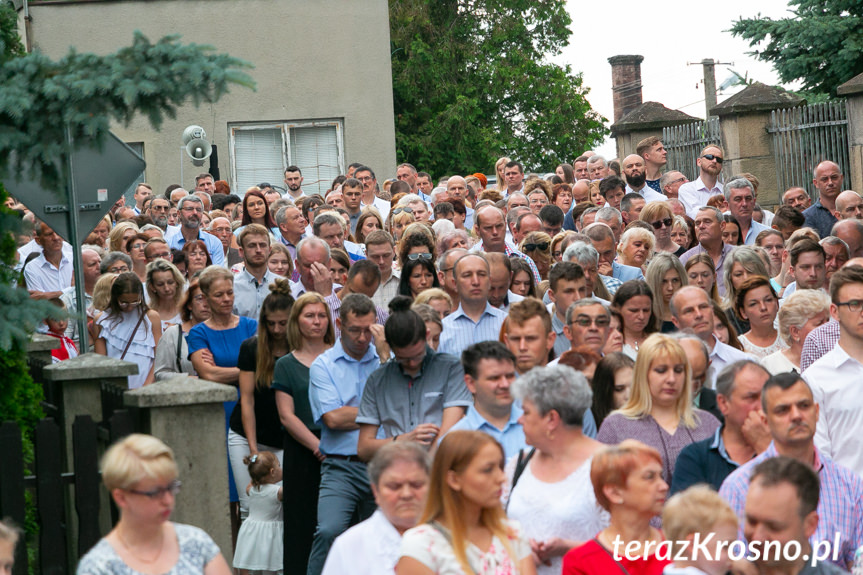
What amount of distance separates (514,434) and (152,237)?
241 inches

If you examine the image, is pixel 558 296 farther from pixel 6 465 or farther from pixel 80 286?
pixel 6 465

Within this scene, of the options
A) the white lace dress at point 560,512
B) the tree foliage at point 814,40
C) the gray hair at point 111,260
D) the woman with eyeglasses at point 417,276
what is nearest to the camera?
the white lace dress at point 560,512

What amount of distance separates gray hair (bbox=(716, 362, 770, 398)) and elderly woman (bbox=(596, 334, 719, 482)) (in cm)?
31

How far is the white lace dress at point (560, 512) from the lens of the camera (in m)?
5.64

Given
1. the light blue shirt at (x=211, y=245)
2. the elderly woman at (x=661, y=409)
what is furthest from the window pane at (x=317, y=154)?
the elderly woman at (x=661, y=409)

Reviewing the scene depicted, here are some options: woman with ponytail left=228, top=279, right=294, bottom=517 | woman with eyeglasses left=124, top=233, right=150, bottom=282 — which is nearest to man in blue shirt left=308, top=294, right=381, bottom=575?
woman with ponytail left=228, top=279, right=294, bottom=517

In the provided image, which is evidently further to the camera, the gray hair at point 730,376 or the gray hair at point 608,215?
the gray hair at point 608,215

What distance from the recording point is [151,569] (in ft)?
16.3

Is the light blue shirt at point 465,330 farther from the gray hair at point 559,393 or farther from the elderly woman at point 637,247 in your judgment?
the gray hair at point 559,393

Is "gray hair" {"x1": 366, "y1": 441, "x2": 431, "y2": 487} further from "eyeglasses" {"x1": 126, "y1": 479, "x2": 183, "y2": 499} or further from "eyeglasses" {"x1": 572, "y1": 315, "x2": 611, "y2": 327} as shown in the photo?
"eyeglasses" {"x1": 572, "y1": 315, "x2": 611, "y2": 327}

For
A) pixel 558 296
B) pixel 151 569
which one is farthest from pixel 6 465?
pixel 558 296

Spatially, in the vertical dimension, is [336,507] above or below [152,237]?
below

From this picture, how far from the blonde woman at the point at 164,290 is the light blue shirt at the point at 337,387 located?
2.49 meters

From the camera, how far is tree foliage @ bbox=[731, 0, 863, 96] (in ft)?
69.5
